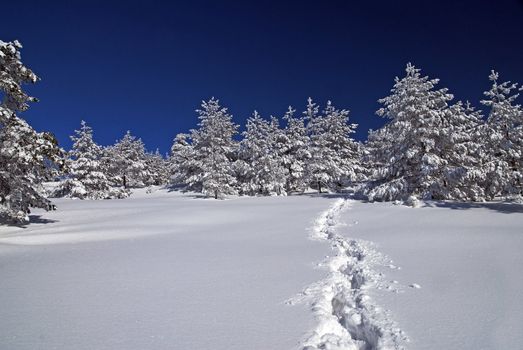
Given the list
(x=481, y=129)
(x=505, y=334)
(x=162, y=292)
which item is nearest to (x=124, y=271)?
(x=162, y=292)

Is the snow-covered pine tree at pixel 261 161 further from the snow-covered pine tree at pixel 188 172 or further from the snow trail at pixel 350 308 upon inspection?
the snow trail at pixel 350 308

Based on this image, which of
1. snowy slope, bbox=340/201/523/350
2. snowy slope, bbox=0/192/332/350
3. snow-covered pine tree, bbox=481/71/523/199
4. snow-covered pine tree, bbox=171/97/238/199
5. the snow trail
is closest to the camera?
snowy slope, bbox=340/201/523/350

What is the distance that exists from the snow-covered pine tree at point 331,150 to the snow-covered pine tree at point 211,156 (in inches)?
401

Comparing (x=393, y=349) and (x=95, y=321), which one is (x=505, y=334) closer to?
(x=393, y=349)

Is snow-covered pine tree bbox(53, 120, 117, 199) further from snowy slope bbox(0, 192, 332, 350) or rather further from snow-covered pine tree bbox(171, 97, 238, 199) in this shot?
snowy slope bbox(0, 192, 332, 350)

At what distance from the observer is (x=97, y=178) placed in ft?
130

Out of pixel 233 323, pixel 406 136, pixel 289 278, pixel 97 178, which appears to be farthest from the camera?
pixel 97 178

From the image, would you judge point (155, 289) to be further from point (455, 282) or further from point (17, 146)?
point (17, 146)

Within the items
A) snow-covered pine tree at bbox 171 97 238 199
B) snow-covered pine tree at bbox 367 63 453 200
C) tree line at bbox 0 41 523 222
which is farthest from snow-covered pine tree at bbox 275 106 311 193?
snow-covered pine tree at bbox 367 63 453 200

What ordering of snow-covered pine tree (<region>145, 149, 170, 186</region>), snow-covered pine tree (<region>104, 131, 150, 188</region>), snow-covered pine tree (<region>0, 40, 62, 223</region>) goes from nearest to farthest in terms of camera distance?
1. snow-covered pine tree (<region>0, 40, 62, 223</region>)
2. snow-covered pine tree (<region>104, 131, 150, 188</region>)
3. snow-covered pine tree (<region>145, 149, 170, 186</region>)

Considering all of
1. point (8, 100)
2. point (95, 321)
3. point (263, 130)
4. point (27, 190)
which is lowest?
point (95, 321)

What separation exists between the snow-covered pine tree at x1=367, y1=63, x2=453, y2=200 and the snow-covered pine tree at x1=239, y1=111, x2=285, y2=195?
50.6 feet

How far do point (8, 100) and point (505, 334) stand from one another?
1868 cm

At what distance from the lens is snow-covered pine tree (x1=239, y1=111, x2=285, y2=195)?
1592 inches
